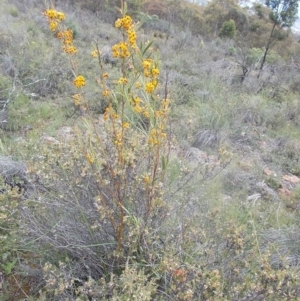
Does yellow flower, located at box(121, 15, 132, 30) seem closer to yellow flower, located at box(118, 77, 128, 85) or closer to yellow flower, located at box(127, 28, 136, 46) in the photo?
yellow flower, located at box(127, 28, 136, 46)

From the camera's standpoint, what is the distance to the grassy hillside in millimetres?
1320

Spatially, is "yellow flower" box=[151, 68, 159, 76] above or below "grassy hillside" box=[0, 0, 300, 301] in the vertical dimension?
above

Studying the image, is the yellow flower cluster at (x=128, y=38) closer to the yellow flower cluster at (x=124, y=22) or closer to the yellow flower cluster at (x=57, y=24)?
the yellow flower cluster at (x=124, y=22)

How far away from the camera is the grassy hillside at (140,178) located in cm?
132

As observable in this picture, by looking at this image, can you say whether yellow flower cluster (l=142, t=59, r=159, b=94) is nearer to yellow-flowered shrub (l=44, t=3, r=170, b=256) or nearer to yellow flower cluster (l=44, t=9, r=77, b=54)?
yellow-flowered shrub (l=44, t=3, r=170, b=256)

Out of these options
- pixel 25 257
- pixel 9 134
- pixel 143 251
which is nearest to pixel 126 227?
pixel 143 251

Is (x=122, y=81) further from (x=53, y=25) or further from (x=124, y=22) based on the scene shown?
(x=53, y=25)

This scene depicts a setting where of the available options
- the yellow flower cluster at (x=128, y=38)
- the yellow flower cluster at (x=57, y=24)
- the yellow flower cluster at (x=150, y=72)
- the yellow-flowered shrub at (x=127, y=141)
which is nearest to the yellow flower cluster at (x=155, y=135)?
the yellow-flowered shrub at (x=127, y=141)

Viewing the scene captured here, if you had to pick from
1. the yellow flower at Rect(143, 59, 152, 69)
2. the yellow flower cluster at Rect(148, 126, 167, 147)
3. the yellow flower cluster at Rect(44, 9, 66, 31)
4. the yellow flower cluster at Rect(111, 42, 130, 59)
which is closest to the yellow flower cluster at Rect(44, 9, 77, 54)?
the yellow flower cluster at Rect(44, 9, 66, 31)

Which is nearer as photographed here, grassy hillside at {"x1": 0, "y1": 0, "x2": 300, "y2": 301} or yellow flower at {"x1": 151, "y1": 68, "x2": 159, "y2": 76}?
yellow flower at {"x1": 151, "y1": 68, "x2": 159, "y2": 76}

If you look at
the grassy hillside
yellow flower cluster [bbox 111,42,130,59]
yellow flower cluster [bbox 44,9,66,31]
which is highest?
yellow flower cluster [bbox 44,9,66,31]

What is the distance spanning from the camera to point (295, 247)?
2303 mm

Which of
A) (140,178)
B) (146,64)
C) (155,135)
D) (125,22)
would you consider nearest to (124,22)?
(125,22)

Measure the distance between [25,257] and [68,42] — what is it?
130cm
